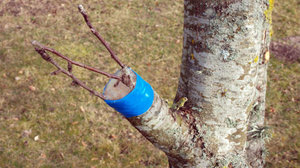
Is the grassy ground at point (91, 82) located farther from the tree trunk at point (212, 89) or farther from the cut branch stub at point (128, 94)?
the cut branch stub at point (128, 94)

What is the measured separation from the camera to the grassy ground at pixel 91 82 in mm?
3977

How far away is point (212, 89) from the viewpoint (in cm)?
150

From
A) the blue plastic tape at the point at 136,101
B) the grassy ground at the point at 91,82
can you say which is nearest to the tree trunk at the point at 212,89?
the blue plastic tape at the point at 136,101

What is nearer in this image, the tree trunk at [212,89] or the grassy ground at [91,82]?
the tree trunk at [212,89]

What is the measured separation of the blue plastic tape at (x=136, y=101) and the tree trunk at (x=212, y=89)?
53 mm

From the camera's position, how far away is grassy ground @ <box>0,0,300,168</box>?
13.0 ft

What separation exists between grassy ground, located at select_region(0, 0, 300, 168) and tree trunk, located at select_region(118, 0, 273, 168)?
7.91 ft

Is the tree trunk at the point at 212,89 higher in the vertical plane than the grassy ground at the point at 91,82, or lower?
higher

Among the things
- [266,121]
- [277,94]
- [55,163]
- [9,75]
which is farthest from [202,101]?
[9,75]

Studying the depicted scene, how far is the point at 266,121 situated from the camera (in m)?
4.46

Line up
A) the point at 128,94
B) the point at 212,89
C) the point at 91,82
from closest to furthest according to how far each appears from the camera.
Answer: the point at 128,94 < the point at 212,89 < the point at 91,82

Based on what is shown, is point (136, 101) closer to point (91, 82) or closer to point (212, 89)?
point (212, 89)

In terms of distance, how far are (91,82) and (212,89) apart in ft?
12.3

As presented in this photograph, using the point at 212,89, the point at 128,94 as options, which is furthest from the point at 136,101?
the point at 212,89
